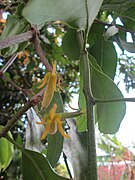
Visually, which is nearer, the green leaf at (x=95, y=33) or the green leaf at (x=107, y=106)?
the green leaf at (x=107, y=106)

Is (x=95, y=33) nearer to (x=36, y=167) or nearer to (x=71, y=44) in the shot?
(x=71, y=44)

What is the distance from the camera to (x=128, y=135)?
118cm

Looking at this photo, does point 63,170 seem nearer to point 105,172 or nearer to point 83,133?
point 105,172

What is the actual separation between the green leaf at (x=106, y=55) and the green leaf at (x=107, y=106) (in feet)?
0.37

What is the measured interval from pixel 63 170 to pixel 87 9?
5.18ft

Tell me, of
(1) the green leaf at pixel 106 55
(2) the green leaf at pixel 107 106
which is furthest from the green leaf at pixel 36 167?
(1) the green leaf at pixel 106 55

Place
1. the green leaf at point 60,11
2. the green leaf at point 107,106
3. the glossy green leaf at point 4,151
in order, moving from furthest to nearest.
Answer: the glossy green leaf at point 4,151 → the green leaf at point 107,106 → the green leaf at point 60,11

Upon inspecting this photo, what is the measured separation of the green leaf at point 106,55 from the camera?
0.60 metres

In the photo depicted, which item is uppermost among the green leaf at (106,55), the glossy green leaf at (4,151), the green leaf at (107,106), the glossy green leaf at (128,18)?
the glossy green leaf at (128,18)

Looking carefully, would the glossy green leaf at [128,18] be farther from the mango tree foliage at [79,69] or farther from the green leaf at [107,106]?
the green leaf at [107,106]

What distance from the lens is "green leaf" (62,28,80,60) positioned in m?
0.56

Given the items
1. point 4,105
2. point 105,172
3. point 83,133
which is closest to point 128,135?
point 105,172

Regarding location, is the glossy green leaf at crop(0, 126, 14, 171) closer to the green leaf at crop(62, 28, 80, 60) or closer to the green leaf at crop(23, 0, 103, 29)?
the green leaf at crop(62, 28, 80, 60)

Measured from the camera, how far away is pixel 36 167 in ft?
1.37
